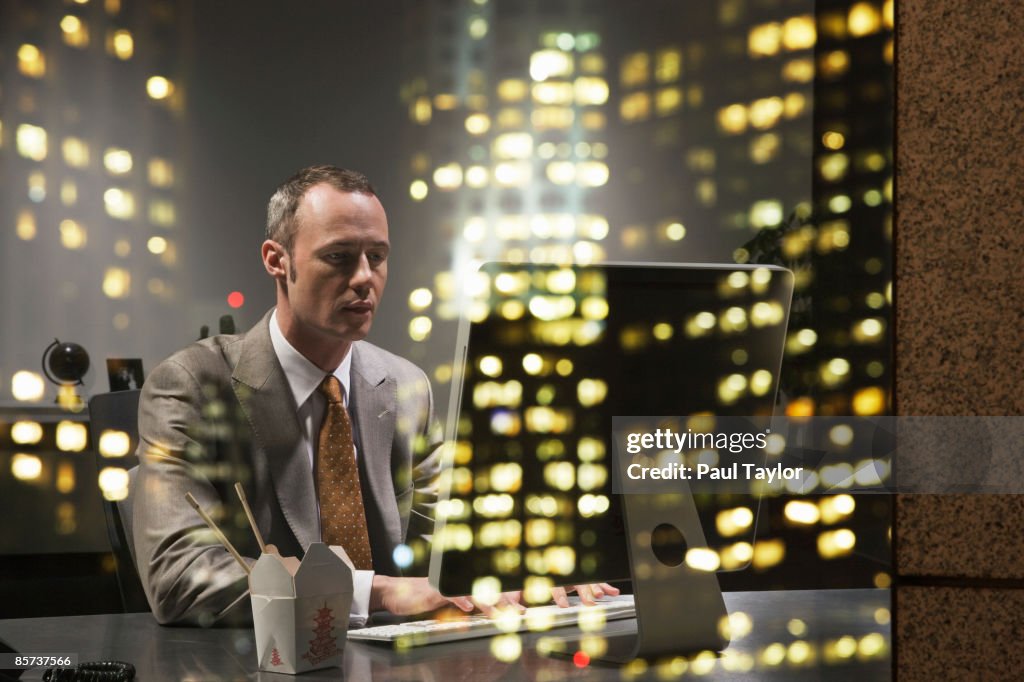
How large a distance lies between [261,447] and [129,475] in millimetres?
263

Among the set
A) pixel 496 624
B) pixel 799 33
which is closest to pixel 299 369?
pixel 496 624

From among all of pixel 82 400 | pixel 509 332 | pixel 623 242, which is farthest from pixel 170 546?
pixel 623 242

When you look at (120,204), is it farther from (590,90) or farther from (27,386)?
(590,90)

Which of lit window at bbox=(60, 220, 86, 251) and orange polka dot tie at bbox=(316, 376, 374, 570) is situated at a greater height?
lit window at bbox=(60, 220, 86, 251)

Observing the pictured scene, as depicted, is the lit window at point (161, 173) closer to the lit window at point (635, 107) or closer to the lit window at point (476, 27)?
the lit window at point (476, 27)

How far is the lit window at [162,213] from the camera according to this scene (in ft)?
6.24

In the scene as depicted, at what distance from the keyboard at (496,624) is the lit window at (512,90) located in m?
1.09

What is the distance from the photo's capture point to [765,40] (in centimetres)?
205

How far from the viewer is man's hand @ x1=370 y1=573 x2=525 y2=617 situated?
1376mm

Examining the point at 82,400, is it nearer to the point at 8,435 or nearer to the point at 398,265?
the point at 8,435

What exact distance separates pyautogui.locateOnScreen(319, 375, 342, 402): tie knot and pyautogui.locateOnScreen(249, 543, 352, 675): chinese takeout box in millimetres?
766

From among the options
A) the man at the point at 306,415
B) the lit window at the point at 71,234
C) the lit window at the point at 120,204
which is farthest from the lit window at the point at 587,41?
the lit window at the point at 71,234

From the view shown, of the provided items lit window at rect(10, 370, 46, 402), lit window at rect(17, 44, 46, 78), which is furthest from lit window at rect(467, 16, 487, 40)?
lit window at rect(10, 370, 46, 402)

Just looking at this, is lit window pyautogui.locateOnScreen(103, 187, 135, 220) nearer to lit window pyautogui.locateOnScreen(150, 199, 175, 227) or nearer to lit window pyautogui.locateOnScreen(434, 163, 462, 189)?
lit window pyautogui.locateOnScreen(150, 199, 175, 227)
